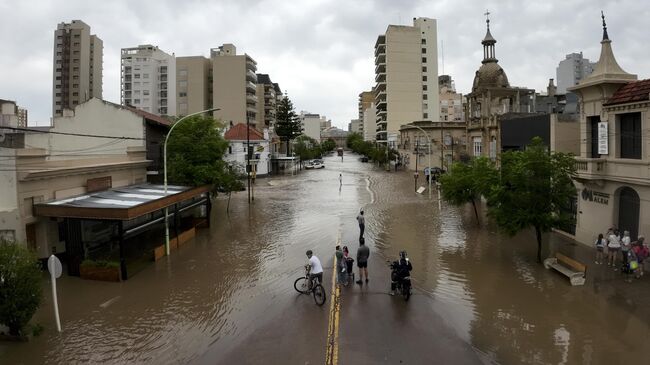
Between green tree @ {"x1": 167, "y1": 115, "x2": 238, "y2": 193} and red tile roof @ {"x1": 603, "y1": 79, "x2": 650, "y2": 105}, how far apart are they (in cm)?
2004

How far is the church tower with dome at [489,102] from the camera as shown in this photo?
49.6 metres

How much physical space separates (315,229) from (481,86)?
120 ft

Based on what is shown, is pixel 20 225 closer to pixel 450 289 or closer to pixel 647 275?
pixel 450 289

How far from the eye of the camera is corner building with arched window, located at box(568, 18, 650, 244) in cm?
1741

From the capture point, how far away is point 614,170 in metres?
18.7

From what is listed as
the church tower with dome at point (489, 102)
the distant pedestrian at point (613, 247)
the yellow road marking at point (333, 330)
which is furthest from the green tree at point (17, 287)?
the church tower with dome at point (489, 102)

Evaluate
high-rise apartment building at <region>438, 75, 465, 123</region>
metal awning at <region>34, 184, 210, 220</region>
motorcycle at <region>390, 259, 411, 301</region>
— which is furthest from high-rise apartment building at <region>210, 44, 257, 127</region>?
motorcycle at <region>390, 259, 411, 301</region>

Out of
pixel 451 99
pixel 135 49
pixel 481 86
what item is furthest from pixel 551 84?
pixel 135 49

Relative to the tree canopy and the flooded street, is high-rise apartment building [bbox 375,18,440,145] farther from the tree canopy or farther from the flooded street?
the flooded street

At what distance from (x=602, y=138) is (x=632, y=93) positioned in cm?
204

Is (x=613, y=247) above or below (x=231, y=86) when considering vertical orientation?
below

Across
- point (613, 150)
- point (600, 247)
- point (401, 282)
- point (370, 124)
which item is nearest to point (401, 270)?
point (401, 282)

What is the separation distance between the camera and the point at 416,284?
15273 mm

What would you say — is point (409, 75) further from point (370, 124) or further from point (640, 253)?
point (640, 253)
